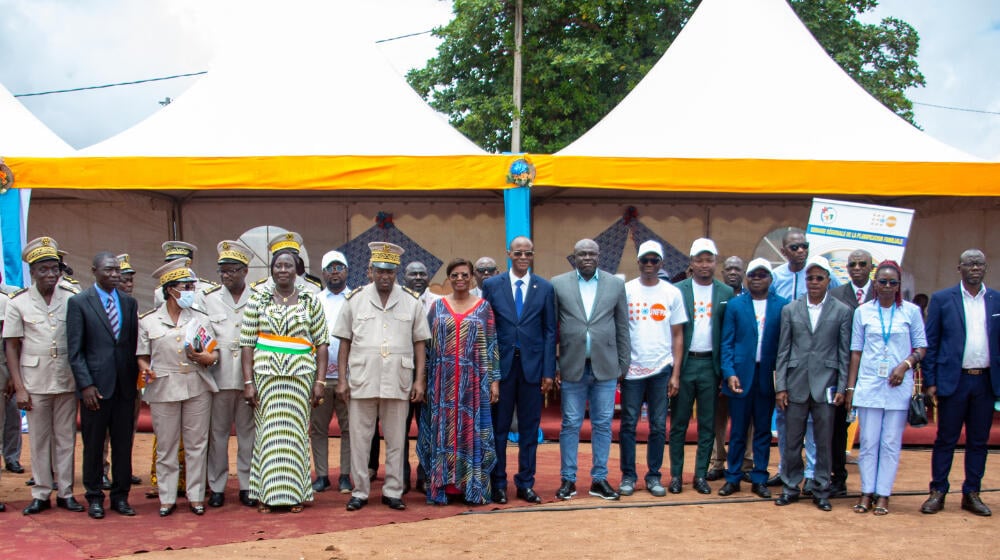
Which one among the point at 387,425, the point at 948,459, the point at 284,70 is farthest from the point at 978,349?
the point at 284,70

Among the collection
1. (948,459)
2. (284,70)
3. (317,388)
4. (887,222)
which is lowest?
(948,459)

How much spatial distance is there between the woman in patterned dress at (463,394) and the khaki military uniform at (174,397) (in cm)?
143

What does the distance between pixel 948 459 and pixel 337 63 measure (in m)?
7.91

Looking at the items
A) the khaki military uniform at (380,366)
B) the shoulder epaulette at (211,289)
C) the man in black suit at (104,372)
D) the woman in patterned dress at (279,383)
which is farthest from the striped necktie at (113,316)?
the khaki military uniform at (380,366)

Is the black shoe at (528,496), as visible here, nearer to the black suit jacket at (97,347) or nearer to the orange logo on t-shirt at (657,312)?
the orange logo on t-shirt at (657,312)

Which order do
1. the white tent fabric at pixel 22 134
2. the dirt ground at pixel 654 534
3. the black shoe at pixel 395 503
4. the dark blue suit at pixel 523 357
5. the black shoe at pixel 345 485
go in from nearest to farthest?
the dirt ground at pixel 654 534 → the black shoe at pixel 395 503 → the dark blue suit at pixel 523 357 → the black shoe at pixel 345 485 → the white tent fabric at pixel 22 134

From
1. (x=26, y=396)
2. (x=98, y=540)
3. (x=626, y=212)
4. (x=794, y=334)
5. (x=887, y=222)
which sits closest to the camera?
A: (x=98, y=540)

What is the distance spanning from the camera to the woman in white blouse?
559cm

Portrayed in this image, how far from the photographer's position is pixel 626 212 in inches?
411

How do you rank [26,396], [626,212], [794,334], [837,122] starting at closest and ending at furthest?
[26,396], [794,334], [837,122], [626,212]

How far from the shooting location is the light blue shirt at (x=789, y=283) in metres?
Result: 6.52

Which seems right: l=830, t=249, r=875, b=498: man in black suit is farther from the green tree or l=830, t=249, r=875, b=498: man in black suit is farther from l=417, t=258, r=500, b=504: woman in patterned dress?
the green tree

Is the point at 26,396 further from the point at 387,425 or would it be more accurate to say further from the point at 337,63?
Answer: the point at 337,63

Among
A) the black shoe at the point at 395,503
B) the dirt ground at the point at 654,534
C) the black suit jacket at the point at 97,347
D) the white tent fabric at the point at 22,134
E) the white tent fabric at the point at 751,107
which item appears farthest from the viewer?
the white tent fabric at the point at 22,134
